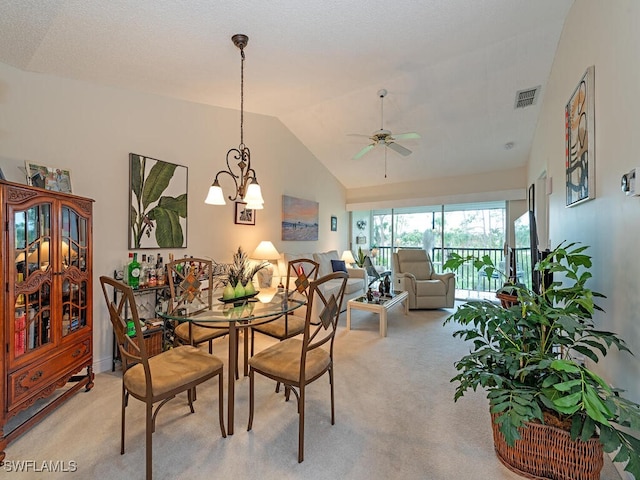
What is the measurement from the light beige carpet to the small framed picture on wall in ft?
7.41

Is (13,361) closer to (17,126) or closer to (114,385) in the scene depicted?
(114,385)

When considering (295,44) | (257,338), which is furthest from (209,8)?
(257,338)

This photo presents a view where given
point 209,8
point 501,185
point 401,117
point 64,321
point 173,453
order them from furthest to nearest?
point 501,185, point 401,117, point 64,321, point 209,8, point 173,453

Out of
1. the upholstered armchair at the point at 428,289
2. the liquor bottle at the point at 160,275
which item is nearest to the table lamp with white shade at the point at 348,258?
the upholstered armchair at the point at 428,289

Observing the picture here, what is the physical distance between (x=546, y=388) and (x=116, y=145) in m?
3.71

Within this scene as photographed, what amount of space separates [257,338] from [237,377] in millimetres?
1044

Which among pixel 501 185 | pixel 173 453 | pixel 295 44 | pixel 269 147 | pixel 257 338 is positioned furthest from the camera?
pixel 501 185

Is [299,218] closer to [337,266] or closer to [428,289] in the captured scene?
[337,266]

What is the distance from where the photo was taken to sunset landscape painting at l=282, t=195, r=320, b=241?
5.15 meters

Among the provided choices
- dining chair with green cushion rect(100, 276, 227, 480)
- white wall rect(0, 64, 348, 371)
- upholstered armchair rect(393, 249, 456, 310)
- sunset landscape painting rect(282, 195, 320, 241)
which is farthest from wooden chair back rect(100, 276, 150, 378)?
upholstered armchair rect(393, 249, 456, 310)

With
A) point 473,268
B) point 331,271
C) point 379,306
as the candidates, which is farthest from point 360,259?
point 379,306

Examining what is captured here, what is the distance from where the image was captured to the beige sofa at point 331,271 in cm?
475

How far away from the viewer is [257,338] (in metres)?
3.68

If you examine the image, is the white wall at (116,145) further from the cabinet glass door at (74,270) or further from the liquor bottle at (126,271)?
the cabinet glass door at (74,270)
